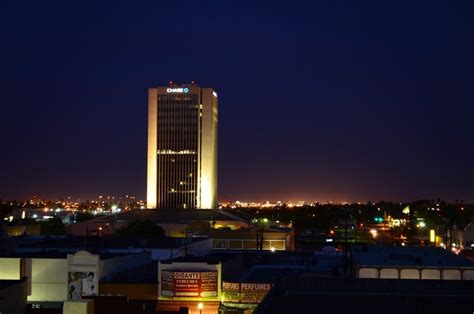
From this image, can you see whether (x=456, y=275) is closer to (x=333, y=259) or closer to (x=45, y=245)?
(x=333, y=259)

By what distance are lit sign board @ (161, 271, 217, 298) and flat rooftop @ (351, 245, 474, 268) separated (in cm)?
1109

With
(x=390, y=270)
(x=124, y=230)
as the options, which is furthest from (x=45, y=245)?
(x=124, y=230)

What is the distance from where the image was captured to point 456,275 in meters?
56.9

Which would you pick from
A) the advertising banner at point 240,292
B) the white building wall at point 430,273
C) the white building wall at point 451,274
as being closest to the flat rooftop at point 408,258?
the white building wall at point 430,273

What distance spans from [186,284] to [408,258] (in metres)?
17.3

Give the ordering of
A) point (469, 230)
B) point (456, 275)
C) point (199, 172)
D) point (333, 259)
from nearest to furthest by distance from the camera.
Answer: point (456, 275) → point (333, 259) → point (469, 230) → point (199, 172)

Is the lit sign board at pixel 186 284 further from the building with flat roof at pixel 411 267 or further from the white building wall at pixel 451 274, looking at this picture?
the white building wall at pixel 451 274

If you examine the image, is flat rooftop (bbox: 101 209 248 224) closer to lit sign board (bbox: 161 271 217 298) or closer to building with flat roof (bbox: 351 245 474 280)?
building with flat roof (bbox: 351 245 474 280)

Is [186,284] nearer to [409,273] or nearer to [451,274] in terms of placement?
[409,273]

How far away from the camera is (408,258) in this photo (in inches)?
2452

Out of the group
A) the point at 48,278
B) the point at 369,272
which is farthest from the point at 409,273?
the point at 48,278

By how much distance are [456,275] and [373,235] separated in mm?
128478

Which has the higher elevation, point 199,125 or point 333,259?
point 199,125

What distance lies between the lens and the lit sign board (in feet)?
189
